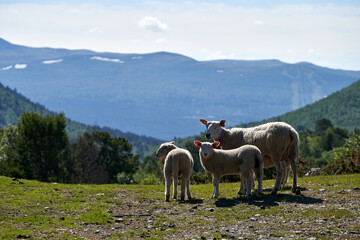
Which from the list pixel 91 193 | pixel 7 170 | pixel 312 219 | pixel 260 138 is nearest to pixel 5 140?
pixel 7 170

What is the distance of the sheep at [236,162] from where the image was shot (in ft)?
59.8

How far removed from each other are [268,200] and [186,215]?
11.4 ft

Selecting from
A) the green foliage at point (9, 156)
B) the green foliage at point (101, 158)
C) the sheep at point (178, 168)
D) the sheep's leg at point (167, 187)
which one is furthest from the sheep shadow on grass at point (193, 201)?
the green foliage at point (101, 158)

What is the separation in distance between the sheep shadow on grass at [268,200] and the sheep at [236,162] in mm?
374

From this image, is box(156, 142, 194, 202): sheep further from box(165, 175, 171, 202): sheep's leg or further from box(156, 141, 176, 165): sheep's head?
box(156, 141, 176, 165): sheep's head

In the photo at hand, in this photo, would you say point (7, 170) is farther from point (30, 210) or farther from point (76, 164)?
point (30, 210)

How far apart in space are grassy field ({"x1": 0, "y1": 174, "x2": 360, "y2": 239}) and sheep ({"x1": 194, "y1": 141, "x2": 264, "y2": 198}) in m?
0.81

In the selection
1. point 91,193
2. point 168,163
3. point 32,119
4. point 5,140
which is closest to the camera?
point 168,163

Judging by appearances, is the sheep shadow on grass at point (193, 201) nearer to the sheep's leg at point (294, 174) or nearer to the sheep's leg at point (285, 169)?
the sheep's leg at point (294, 174)

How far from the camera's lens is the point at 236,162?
18.6 meters

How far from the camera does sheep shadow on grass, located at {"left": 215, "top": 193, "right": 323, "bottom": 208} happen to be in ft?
55.6

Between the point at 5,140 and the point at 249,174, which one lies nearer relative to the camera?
the point at 249,174

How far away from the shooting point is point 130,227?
14.7 m

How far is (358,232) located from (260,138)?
7875mm
